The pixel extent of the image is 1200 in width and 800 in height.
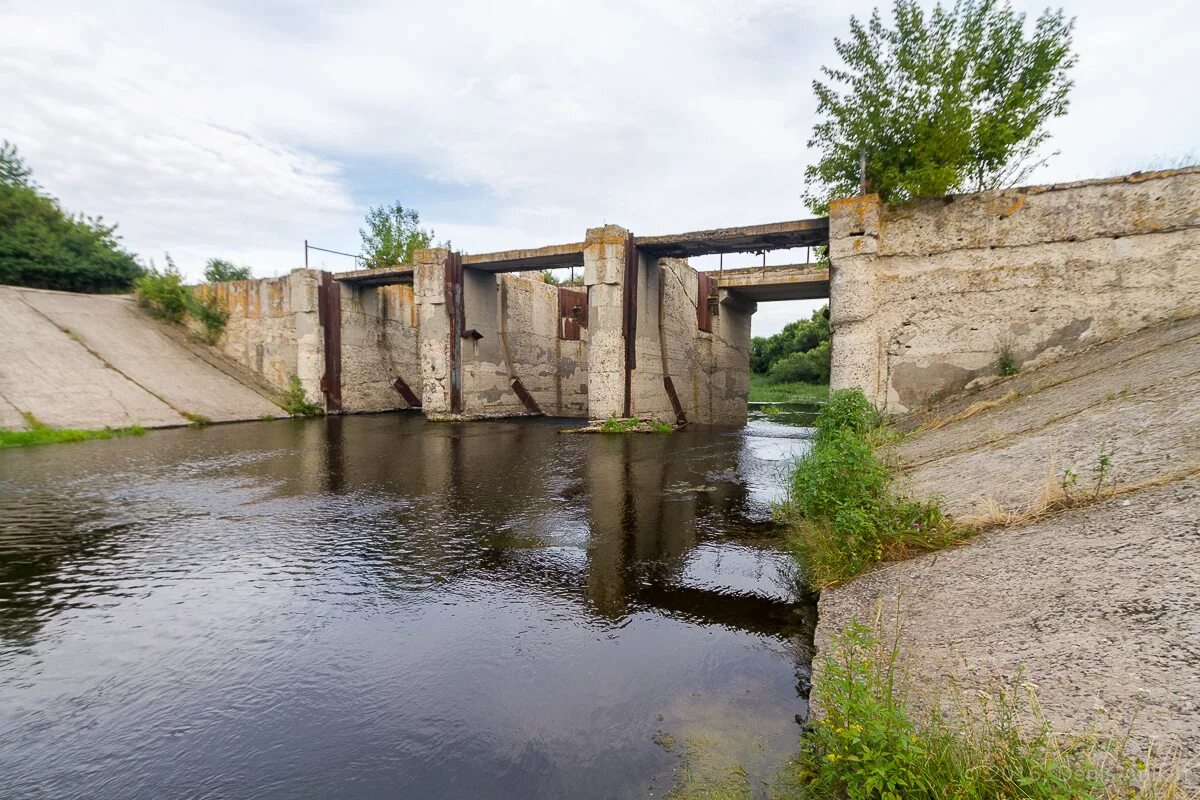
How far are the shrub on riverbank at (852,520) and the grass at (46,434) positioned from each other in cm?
1386

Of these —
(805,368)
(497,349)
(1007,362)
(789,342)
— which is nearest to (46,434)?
(497,349)

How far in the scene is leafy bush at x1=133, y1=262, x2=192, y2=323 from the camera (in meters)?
19.8

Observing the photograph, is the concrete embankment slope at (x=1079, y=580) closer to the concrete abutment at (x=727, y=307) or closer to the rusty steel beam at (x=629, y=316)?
the concrete abutment at (x=727, y=307)

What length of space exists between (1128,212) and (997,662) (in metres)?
9.08

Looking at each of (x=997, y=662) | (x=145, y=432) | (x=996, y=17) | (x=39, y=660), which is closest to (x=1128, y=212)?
(x=996, y=17)

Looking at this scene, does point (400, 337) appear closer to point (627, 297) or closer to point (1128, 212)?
point (627, 297)

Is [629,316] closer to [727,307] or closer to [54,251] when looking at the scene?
[727,307]

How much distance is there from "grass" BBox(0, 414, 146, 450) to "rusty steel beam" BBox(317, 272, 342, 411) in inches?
250

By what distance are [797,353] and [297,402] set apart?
122 ft

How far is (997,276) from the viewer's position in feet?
29.2

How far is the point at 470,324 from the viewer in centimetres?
1708

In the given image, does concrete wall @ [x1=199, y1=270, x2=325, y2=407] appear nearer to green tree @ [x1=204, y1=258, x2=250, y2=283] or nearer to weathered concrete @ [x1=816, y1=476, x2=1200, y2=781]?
green tree @ [x1=204, y1=258, x2=250, y2=283]

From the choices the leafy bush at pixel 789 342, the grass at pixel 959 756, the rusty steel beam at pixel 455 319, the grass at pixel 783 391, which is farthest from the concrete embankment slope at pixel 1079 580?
the leafy bush at pixel 789 342

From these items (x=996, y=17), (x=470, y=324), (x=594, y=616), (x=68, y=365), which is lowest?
(x=594, y=616)
